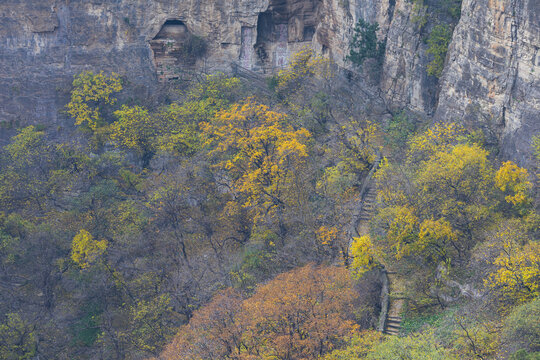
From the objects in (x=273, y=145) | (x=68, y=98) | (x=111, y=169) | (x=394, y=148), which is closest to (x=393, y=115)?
(x=394, y=148)

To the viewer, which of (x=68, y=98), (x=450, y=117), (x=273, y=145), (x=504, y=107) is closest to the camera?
(x=504, y=107)

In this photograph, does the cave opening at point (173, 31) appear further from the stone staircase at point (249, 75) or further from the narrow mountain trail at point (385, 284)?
the narrow mountain trail at point (385, 284)

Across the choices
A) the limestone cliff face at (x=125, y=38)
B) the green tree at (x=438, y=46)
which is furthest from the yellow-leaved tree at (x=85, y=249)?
the green tree at (x=438, y=46)

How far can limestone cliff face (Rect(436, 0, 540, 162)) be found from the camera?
30453mm

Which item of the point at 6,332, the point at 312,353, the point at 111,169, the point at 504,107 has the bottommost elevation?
the point at 6,332

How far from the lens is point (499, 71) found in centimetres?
3269

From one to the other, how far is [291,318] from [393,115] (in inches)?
817

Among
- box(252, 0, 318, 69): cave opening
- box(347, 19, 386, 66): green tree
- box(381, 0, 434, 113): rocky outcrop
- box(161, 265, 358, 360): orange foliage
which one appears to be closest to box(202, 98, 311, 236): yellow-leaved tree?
box(381, 0, 434, 113): rocky outcrop

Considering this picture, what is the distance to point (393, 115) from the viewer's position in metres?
42.8

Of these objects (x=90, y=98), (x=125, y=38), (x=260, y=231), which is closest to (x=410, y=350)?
(x=260, y=231)

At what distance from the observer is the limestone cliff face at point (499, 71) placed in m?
30.5

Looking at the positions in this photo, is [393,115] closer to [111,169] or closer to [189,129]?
[189,129]

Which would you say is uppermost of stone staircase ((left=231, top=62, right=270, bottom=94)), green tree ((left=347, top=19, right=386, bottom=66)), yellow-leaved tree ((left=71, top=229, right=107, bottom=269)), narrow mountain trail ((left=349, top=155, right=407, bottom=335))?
green tree ((left=347, top=19, right=386, bottom=66))

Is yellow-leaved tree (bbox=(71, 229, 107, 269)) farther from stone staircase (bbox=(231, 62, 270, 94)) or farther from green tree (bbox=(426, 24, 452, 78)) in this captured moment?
green tree (bbox=(426, 24, 452, 78))
